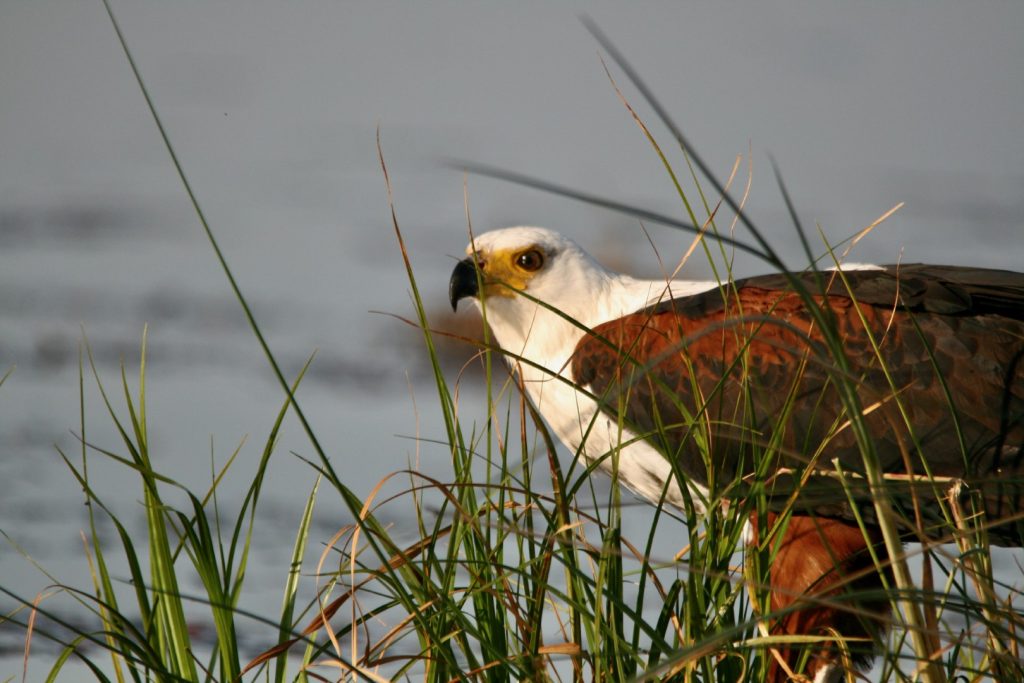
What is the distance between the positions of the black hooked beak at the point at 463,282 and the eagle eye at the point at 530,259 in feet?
0.73

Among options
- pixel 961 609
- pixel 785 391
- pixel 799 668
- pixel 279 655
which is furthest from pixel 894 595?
pixel 785 391

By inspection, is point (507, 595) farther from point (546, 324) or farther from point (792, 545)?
point (546, 324)

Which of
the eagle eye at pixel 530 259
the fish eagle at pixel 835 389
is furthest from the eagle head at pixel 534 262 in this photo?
the fish eagle at pixel 835 389

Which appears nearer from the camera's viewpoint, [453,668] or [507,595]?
[453,668]

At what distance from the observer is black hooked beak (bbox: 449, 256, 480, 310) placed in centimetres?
402

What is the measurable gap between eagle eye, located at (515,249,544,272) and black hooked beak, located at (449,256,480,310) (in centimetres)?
22

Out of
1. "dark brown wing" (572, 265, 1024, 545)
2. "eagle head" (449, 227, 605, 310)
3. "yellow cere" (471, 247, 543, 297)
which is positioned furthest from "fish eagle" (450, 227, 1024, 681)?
"yellow cere" (471, 247, 543, 297)

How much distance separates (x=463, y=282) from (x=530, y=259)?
0.32 m

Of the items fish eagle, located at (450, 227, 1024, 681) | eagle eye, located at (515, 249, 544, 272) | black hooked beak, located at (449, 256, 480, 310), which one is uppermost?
eagle eye, located at (515, 249, 544, 272)

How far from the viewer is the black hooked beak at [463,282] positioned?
4020mm

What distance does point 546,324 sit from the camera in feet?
13.4

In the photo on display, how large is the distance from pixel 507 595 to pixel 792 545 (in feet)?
4.79

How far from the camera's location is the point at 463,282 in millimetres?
4035

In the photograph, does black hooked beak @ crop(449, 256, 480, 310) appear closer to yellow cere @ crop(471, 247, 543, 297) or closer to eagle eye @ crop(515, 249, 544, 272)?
yellow cere @ crop(471, 247, 543, 297)
